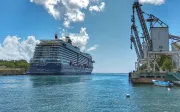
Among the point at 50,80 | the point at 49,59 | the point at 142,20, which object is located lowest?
the point at 50,80

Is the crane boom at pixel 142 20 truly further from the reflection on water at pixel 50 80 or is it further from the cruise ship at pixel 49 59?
the cruise ship at pixel 49 59

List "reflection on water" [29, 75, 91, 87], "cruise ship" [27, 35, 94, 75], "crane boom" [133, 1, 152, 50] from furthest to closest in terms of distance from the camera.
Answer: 1. "cruise ship" [27, 35, 94, 75]
2. "crane boom" [133, 1, 152, 50]
3. "reflection on water" [29, 75, 91, 87]

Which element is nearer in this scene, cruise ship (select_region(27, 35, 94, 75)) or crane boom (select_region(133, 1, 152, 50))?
crane boom (select_region(133, 1, 152, 50))

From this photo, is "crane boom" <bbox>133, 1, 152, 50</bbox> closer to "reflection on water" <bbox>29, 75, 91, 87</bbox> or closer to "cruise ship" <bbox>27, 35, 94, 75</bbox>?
"reflection on water" <bbox>29, 75, 91, 87</bbox>

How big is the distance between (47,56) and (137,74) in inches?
3626

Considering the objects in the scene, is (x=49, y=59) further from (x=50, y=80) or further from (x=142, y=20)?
(x=142, y=20)

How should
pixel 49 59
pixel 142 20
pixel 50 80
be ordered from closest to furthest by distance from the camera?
pixel 142 20
pixel 50 80
pixel 49 59

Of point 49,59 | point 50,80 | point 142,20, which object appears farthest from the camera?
point 49,59

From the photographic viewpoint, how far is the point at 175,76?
262 ft

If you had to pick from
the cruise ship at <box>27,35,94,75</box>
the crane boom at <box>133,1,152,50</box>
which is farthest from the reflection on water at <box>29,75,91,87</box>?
the crane boom at <box>133,1,152,50</box>

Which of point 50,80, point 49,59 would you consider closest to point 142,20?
point 50,80

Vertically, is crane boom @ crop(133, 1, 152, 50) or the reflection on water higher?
crane boom @ crop(133, 1, 152, 50)

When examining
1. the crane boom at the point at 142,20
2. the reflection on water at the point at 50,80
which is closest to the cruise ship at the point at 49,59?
the reflection on water at the point at 50,80

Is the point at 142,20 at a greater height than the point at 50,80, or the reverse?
the point at 142,20
